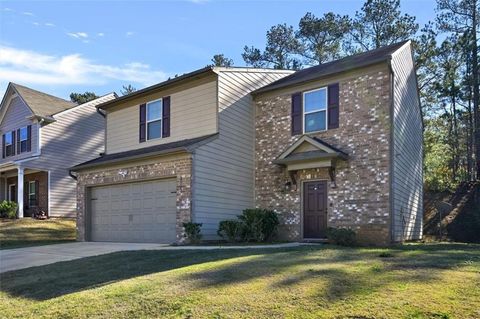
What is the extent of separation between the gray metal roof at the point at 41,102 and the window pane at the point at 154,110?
1106cm

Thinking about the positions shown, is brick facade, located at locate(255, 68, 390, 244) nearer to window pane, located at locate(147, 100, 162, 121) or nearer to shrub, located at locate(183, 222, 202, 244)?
shrub, located at locate(183, 222, 202, 244)

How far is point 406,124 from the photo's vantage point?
16.0 m

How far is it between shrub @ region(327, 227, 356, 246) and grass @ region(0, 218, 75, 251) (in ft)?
35.9

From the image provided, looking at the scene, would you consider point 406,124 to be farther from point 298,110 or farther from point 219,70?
point 219,70

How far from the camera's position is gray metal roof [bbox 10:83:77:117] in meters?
26.6

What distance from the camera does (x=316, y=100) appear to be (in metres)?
15.3

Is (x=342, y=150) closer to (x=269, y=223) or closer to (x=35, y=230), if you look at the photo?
(x=269, y=223)

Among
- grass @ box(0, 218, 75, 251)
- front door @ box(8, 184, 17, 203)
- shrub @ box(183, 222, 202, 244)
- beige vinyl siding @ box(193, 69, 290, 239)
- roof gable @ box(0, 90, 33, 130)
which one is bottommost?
grass @ box(0, 218, 75, 251)

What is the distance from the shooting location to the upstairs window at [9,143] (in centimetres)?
2810

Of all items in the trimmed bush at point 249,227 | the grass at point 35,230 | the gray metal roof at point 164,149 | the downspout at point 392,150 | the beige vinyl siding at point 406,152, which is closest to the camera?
the downspout at point 392,150

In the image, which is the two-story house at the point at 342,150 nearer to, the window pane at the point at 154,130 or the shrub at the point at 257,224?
the shrub at the point at 257,224

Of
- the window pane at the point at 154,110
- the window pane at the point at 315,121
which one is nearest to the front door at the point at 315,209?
the window pane at the point at 315,121

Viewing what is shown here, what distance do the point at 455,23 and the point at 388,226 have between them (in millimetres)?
21292

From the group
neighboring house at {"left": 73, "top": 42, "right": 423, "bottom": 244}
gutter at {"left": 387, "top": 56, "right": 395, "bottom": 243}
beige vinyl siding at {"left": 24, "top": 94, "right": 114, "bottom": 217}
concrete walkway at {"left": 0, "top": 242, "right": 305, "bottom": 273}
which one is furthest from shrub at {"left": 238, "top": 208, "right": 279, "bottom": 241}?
beige vinyl siding at {"left": 24, "top": 94, "right": 114, "bottom": 217}
